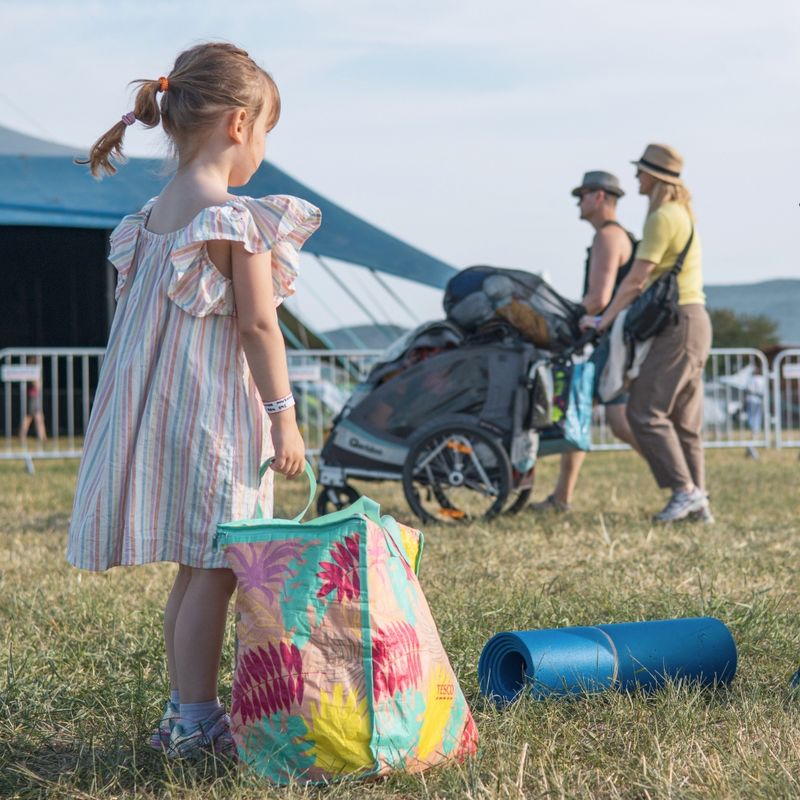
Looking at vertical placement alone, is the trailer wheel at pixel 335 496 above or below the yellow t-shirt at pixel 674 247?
below

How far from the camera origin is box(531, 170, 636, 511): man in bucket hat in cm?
632

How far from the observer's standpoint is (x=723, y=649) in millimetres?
2799

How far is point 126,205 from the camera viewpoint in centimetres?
1513

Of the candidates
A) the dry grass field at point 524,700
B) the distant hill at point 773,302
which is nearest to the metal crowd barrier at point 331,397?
the dry grass field at point 524,700

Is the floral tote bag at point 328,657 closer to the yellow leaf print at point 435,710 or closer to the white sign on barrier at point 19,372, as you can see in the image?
the yellow leaf print at point 435,710

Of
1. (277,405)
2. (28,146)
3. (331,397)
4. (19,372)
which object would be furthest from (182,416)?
(28,146)

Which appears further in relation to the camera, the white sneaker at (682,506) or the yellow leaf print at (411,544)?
the white sneaker at (682,506)

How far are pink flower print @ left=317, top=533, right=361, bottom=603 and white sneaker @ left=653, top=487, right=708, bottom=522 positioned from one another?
400 cm

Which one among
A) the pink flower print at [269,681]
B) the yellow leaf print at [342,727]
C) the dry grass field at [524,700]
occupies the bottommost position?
the dry grass field at [524,700]

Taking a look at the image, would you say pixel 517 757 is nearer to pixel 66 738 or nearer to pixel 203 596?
pixel 203 596

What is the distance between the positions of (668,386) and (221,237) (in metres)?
4.05

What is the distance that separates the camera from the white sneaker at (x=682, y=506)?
586 cm

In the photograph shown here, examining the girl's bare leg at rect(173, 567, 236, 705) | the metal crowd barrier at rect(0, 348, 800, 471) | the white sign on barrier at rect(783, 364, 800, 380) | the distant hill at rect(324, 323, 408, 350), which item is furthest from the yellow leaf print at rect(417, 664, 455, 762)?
the distant hill at rect(324, 323, 408, 350)

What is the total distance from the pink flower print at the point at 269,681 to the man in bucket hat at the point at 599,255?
14.2ft
